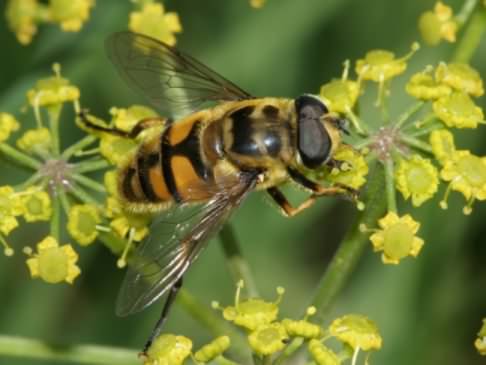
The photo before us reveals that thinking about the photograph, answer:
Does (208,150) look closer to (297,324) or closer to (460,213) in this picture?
(297,324)

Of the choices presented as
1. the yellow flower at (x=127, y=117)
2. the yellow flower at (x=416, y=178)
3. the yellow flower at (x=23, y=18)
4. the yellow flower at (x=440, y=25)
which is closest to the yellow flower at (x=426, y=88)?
the yellow flower at (x=416, y=178)

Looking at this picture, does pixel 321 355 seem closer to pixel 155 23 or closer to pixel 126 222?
pixel 126 222

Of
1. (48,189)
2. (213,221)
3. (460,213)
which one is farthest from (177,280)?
(460,213)

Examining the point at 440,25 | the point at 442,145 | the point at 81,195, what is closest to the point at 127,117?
the point at 81,195

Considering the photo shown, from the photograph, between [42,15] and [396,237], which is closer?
[396,237]

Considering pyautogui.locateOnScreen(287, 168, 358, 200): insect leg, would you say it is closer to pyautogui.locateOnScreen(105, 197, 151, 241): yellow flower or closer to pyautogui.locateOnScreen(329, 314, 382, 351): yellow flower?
pyautogui.locateOnScreen(329, 314, 382, 351): yellow flower

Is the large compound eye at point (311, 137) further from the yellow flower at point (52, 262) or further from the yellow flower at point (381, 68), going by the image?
the yellow flower at point (52, 262)
